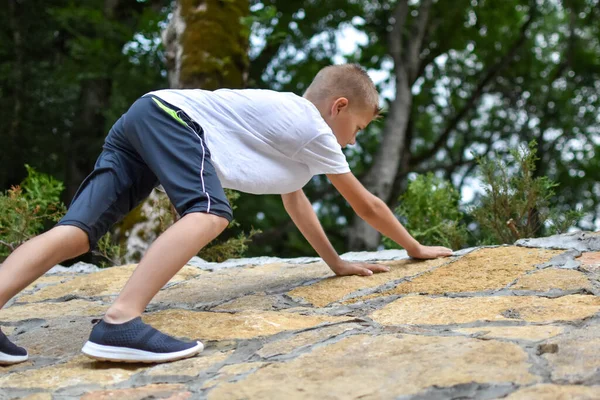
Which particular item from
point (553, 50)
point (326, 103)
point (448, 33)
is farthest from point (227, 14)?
point (553, 50)

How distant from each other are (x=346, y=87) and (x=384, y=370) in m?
1.50

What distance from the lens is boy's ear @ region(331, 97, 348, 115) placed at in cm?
290

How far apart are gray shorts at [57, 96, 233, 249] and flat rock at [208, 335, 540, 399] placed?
2.13 ft

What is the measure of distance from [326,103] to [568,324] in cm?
140

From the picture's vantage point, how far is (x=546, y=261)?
303 centimetres

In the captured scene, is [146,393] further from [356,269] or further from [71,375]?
[356,269]

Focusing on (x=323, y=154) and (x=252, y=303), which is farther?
(x=252, y=303)

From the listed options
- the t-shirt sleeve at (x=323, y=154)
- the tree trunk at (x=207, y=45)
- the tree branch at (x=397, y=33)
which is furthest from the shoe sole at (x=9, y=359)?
the tree branch at (x=397, y=33)

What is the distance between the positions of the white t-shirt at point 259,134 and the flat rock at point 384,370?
88 cm

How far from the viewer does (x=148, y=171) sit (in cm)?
266

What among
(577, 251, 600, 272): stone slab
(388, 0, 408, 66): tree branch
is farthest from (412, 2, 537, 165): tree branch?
(577, 251, 600, 272): stone slab

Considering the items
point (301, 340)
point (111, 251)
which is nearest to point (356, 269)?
point (301, 340)

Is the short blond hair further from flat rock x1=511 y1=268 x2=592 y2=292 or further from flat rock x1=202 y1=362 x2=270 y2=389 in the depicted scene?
flat rock x1=202 y1=362 x2=270 y2=389

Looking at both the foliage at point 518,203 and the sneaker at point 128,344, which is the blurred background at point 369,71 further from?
the sneaker at point 128,344
